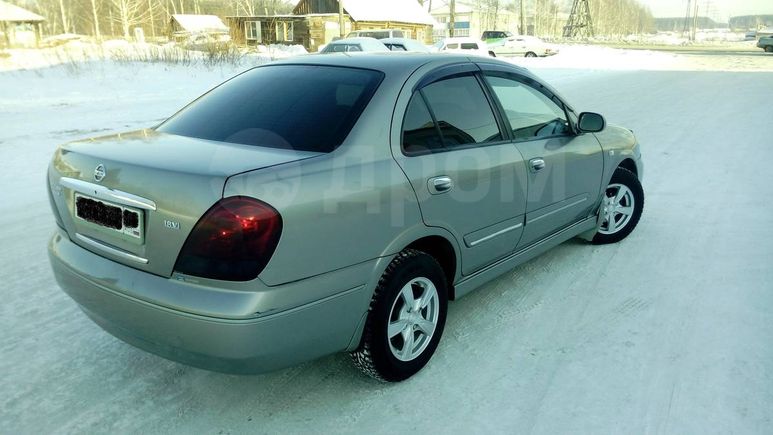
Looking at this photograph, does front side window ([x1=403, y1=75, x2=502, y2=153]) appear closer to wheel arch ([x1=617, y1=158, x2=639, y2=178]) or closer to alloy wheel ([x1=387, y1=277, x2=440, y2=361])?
alloy wheel ([x1=387, y1=277, x2=440, y2=361])

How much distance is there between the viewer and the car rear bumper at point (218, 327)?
2217 mm

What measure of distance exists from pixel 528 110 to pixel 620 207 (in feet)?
5.03

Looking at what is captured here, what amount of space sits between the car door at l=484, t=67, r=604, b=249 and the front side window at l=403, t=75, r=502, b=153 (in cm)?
17

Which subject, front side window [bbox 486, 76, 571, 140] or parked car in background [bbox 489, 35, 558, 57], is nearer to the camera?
front side window [bbox 486, 76, 571, 140]

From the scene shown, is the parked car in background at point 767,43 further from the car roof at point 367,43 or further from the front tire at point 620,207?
the front tire at point 620,207

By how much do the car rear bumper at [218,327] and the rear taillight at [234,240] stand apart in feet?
0.61

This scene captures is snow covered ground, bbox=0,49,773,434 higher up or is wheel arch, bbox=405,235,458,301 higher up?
wheel arch, bbox=405,235,458,301

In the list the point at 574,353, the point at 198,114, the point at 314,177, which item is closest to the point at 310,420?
the point at 314,177

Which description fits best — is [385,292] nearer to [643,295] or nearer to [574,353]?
[574,353]

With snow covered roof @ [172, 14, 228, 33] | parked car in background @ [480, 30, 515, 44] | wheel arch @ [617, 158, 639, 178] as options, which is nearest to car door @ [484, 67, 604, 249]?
wheel arch @ [617, 158, 639, 178]

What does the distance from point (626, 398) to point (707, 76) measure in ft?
70.9

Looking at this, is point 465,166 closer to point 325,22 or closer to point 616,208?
point 616,208

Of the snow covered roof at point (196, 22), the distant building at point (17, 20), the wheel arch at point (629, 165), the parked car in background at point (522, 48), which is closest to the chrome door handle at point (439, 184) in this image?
the wheel arch at point (629, 165)

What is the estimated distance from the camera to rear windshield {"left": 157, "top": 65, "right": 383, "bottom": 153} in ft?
8.95
